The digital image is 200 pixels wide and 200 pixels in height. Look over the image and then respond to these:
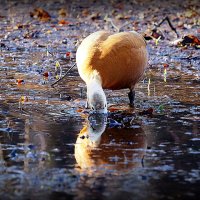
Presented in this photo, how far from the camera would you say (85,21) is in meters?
14.5

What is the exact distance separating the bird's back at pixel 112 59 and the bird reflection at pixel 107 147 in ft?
1.78

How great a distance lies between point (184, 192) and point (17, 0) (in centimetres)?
1191

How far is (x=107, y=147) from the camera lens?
584 cm

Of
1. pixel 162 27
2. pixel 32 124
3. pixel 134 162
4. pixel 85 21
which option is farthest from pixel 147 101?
pixel 85 21

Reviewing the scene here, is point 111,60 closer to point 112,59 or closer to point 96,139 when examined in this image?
point 112,59

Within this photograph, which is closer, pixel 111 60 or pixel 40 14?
pixel 111 60

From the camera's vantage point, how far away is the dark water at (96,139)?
483 cm

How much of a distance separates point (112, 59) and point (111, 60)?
0.01 meters

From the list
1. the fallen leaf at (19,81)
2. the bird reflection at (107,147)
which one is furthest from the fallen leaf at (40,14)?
the bird reflection at (107,147)

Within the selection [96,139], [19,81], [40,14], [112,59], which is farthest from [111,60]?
[40,14]


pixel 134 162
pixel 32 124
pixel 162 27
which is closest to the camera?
pixel 134 162

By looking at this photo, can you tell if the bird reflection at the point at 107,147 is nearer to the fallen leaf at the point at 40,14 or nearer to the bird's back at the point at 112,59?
the bird's back at the point at 112,59

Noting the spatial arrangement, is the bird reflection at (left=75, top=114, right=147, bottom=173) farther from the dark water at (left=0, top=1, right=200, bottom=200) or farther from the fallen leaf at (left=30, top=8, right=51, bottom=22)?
the fallen leaf at (left=30, top=8, right=51, bottom=22)

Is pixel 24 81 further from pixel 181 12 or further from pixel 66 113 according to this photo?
pixel 181 12
